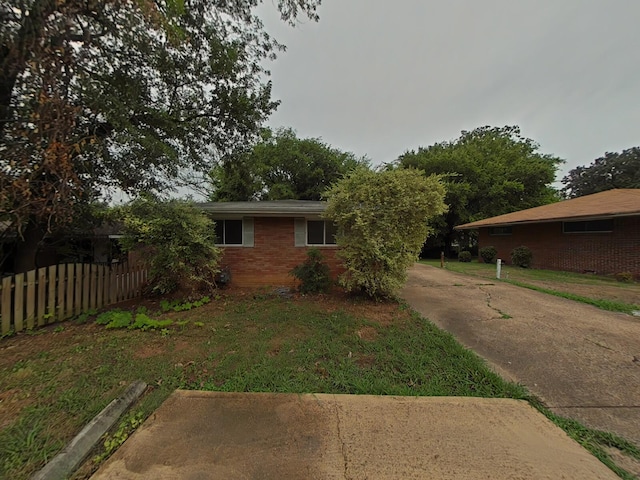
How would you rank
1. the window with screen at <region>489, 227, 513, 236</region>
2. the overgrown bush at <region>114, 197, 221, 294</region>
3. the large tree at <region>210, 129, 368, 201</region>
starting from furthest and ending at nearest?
the large tree at <region>210, 129, 368, 201</region>
the window with screen at <region>489, 227, 513, 236</region>
the overgrown bush at <region>114, 197, 221, 294</region>

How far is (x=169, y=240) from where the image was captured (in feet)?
19.3

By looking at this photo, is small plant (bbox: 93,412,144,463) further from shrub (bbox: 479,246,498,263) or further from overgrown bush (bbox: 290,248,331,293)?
shrub (bbox: 479,246,498,263)

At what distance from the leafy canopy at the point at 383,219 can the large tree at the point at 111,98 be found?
14.6ft

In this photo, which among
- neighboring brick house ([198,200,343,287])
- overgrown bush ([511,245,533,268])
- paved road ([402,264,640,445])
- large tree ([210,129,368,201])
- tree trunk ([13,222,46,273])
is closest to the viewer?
paved road ([402,264,640,445])

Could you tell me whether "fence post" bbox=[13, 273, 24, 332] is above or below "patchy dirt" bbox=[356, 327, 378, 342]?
above

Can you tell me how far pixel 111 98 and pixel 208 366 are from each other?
545 centimetres

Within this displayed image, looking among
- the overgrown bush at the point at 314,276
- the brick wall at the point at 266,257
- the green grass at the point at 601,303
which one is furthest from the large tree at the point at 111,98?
the green grass at the point at 601,303

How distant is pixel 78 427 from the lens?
2277mm

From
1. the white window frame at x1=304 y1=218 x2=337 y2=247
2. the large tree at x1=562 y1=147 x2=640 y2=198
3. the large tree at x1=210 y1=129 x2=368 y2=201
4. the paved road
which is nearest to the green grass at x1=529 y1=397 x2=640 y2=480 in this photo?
the paved road

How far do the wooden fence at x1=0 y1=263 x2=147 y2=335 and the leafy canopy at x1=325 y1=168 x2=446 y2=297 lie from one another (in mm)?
5440

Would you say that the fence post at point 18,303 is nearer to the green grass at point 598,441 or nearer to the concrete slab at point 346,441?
the concrete slab at point 346,441

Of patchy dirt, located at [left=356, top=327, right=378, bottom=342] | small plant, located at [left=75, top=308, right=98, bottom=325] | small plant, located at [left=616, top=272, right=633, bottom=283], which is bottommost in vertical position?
patchy dirt, located at [left=356, top=327, right=378, bottom=342]

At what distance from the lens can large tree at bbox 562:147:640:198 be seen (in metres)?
29.6

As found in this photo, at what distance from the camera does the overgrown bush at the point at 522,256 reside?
1427 centimetres
